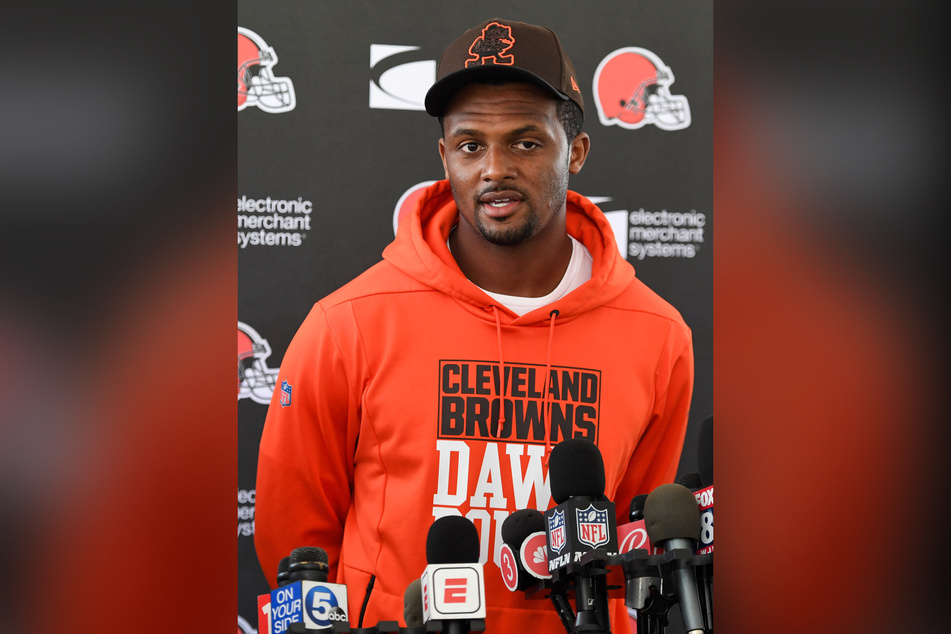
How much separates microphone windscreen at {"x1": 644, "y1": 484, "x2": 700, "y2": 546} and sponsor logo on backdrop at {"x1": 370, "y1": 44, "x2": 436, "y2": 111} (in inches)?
58.5

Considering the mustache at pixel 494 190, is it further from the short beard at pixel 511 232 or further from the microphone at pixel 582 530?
the microphone at pixel 582 530

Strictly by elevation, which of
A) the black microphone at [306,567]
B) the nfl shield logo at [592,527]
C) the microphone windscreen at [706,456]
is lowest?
the black microphone at [306,567]

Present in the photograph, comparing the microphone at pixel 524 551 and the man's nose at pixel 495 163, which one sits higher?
the man's nose at pixel 495 163

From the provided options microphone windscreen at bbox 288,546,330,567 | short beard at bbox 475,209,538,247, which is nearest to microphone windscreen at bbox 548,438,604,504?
microphone windscreen at bbox 288,546,330,567

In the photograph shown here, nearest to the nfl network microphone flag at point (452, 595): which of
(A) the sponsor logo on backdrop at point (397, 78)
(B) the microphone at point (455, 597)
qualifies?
(B) the microphone at point (455, 597)

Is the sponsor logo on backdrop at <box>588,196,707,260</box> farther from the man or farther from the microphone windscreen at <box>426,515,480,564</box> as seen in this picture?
the microphone windscreen at <box>426,515,480,564</box>

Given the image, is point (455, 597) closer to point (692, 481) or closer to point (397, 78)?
point (692, 481)

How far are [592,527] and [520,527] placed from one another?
22 cm

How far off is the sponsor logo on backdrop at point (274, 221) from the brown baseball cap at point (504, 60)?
1.43ft

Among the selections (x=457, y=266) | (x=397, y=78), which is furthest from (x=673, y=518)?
(x=397, y=78)

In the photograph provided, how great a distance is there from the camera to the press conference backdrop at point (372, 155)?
2271mm
